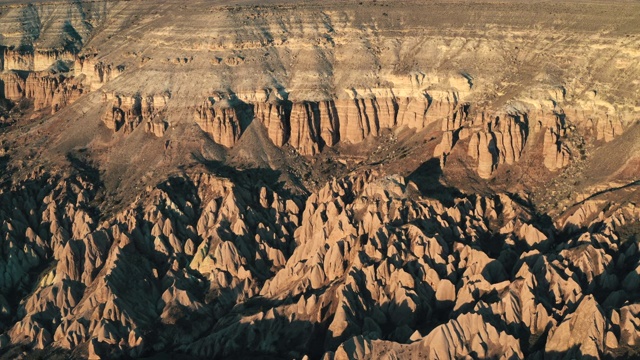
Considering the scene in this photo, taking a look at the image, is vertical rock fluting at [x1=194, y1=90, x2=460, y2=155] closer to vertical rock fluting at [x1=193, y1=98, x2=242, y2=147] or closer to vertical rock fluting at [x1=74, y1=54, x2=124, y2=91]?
vertical rock fluting at [x1=193, y1=98, x2=242, y2=147]

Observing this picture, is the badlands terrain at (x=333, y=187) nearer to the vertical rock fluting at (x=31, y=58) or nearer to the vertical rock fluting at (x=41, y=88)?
the vertical rock fluting at (x=41, y=88)

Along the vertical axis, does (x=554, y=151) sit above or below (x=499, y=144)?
above

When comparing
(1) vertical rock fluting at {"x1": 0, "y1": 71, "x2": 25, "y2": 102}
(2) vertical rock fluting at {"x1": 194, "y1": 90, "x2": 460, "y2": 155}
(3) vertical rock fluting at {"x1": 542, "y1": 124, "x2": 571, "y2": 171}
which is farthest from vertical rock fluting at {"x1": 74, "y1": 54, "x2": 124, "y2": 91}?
(3) vertical rock fluting at {"x1": 542, "y1": 124, "x2": 571, "y2": 171}

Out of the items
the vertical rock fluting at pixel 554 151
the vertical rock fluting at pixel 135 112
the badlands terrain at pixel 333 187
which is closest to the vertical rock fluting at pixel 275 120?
the badlands terrain at pixel 333 187

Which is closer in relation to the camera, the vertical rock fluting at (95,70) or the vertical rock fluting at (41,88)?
the vertical rock fluting at (95,70)

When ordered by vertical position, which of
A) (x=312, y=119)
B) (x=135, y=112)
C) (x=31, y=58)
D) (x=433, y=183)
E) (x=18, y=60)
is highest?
(x=312, y=119)

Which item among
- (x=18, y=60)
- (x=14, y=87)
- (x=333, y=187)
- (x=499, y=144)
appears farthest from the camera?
(x=18, y=60)

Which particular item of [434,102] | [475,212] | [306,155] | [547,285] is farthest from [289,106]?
[547,285]

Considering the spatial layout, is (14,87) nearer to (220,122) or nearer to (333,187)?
(220,122)

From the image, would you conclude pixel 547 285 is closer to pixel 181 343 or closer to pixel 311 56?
pixel 181 343

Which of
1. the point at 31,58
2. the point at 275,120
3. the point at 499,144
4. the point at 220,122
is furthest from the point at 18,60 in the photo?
the point at 499,144
